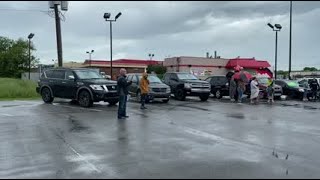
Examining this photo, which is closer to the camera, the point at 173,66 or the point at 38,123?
the point at 38,123

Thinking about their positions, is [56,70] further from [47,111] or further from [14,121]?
[14,121]

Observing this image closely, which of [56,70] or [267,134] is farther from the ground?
[56,70]

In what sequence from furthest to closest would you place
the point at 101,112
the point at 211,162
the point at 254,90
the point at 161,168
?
the point at 254,90, the point at 101,112, the point at 211,162, the point at 161,168

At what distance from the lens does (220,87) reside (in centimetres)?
3033

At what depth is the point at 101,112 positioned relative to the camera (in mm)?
17984

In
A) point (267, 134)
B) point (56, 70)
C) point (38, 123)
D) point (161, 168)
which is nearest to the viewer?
point (161, 168)

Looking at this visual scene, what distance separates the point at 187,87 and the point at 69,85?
24.3 ft

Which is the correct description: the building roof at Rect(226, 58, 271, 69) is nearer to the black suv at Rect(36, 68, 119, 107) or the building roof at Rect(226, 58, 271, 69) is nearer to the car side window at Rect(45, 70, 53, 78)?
the car side window at Rect(45, 70, 53, 78)

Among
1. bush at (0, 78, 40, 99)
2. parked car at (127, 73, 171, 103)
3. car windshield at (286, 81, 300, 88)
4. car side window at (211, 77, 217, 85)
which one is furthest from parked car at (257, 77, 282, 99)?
bush at (0, 78, 40, 99)

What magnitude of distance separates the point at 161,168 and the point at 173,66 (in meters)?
61.5

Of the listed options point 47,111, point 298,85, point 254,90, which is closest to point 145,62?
point 298,85

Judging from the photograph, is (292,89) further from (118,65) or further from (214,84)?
(118,65)

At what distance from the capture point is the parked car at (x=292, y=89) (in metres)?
31.7

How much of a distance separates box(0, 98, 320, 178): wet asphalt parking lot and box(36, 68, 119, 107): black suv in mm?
3466
